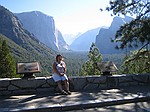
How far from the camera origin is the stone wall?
7.85 metres

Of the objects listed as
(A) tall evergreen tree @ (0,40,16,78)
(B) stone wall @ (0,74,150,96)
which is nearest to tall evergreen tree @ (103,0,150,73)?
(B) stone wall @ (0,74,150,96)

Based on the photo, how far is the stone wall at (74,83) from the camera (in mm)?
7853

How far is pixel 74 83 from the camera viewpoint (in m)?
8.50

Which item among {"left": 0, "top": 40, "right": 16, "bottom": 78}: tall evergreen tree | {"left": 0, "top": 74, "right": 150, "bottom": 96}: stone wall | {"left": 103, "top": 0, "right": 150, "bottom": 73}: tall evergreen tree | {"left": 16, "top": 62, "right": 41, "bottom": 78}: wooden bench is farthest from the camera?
{"left": 0, "top": 40, "right": 16, "bottom": 78}: tall evergreen tree

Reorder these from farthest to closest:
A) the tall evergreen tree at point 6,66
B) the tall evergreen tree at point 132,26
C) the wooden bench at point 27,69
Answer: the tall evergreen tree at point 6,66 < the tall evergreen tree at point 132,26 < the wooden bench at point 27,69

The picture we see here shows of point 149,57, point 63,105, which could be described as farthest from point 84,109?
point 149,57

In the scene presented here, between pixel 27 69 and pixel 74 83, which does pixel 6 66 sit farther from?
pixel 74 83

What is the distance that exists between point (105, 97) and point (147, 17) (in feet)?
20.9

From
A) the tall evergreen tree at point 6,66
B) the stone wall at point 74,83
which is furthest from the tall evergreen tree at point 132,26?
Answer: the tall evergreen tree at point 6,66

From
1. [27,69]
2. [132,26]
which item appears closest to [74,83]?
[27,69]

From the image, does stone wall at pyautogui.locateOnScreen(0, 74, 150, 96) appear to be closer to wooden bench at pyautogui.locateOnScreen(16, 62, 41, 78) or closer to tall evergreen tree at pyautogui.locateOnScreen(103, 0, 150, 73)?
wooden bench at pyautogui.locateOnScreen(16, 62, 41, 78)

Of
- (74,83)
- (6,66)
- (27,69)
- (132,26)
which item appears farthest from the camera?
(6,66)

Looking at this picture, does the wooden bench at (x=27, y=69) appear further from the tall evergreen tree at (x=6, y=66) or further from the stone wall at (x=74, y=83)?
the tall evergreen tree at (x=6, y=66)

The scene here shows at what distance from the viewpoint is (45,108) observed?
6090 mm
